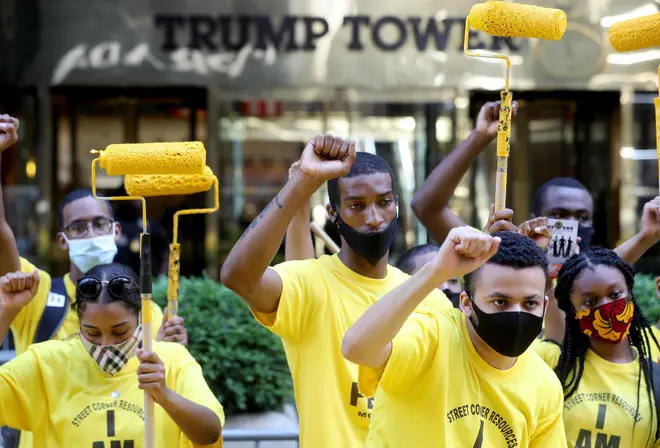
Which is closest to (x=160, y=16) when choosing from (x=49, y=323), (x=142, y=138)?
(x=142, y=138)

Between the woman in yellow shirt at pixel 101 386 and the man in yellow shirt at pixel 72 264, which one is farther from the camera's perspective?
the man in yellow shirt at pixel 72 264

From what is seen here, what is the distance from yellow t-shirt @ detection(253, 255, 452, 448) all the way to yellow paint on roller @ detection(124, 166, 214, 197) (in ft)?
1.93

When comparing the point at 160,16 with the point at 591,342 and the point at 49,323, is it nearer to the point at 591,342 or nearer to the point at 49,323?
the point at 49,323

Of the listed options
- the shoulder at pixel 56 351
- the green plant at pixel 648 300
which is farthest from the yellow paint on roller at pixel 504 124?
the green plant at pixel 648 300

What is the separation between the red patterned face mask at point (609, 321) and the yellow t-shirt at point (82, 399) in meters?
1.41

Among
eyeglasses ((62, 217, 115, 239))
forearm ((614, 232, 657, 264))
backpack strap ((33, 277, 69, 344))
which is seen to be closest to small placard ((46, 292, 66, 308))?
backpack strap ((33, 277, 69, 344))

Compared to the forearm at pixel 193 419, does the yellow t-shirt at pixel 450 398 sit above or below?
above

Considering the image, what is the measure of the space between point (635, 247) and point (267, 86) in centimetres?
718

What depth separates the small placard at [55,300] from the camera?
4.80 meters

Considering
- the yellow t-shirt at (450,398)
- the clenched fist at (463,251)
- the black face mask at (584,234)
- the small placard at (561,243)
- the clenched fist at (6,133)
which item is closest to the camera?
the clenched fist at (463,251)

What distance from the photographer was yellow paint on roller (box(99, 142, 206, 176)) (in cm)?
359

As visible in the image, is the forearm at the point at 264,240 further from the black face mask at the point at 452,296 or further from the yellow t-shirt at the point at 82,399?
the black face mask at the point at 452,296

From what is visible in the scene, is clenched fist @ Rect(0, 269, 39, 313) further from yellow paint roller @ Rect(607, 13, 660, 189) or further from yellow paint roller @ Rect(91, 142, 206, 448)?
yellow paint roller @ Rect(607, 13, 660, 189)

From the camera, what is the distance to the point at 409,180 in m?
11.3
